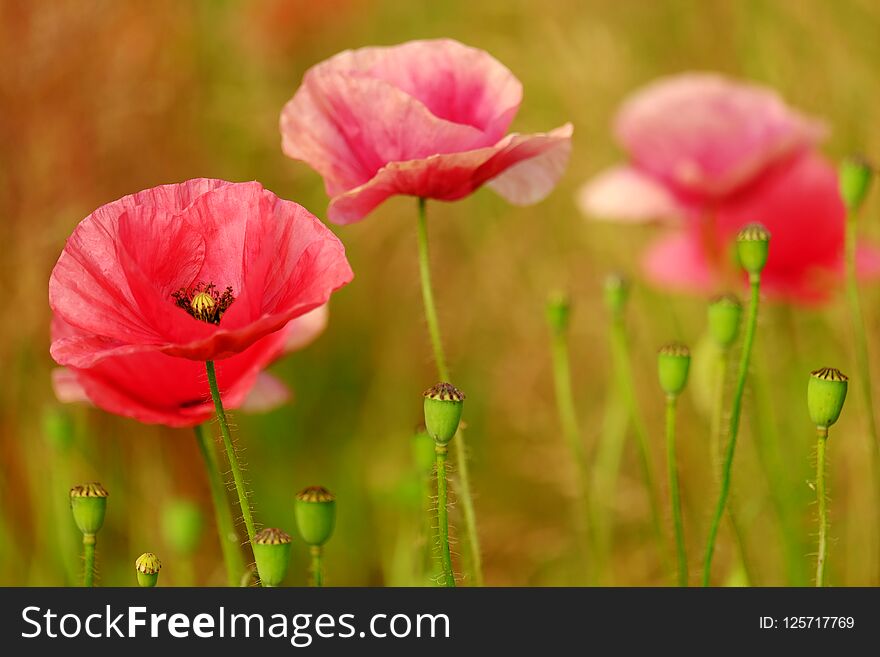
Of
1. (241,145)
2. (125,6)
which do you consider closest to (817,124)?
(125,6)

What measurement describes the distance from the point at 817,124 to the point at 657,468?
1.92 ft

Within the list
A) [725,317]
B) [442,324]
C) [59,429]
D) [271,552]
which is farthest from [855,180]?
[442,324]

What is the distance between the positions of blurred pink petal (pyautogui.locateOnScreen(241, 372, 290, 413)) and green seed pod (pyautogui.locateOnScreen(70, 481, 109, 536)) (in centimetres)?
18

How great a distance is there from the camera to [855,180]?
2.68 ft

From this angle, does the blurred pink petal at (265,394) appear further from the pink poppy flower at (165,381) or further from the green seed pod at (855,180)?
the green seed pod at (855,180)

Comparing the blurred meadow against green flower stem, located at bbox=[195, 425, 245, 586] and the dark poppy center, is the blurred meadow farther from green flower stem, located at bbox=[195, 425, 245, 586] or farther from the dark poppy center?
the dark poppy center

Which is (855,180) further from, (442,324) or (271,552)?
(442,324)

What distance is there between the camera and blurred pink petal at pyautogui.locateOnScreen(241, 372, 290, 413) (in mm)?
807

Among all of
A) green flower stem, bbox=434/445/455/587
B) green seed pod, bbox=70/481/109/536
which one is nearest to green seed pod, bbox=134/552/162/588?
green seed pod, bbox=70/481/109/536

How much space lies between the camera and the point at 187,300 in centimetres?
65

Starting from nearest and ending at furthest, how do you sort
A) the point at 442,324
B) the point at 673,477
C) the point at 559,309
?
1. the point at 673,477
2. the point at 559,309
3. the point at 442,324

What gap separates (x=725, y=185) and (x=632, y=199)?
0.31ft

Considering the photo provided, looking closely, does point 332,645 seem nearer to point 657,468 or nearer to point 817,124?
point 817,124

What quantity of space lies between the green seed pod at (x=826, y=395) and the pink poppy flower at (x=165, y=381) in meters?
0.32
